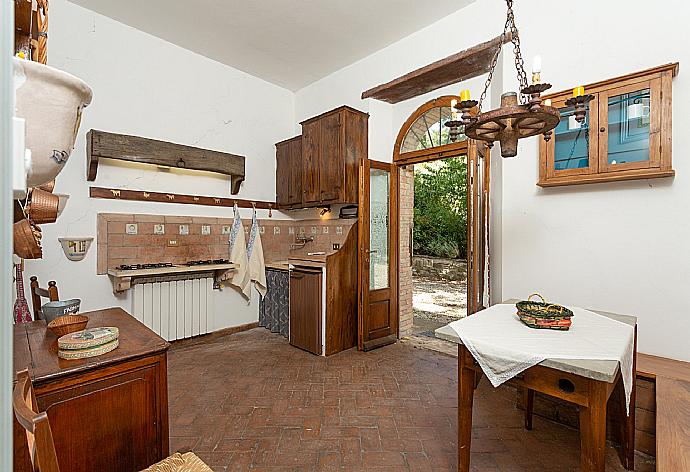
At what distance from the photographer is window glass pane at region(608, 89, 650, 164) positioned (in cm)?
228

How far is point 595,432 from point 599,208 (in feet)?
5.61

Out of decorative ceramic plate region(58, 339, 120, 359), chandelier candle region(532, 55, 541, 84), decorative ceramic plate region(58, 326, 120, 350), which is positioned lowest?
decorative ceramic plate region(58, 339, 120, 359)

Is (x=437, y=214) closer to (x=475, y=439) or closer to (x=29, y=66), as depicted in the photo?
(x=475, y=439)

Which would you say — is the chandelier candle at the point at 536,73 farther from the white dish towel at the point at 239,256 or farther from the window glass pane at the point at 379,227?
the white dish towel at the point at 239,256

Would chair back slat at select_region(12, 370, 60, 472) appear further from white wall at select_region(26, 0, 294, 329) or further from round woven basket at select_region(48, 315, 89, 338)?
white wall at select_region(26, 0, 294, 329)

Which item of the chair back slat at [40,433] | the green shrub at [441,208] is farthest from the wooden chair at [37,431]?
the green shrub at [441,208]

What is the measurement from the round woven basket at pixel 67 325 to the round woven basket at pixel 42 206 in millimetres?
559

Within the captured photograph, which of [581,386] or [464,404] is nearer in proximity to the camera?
[581,386]

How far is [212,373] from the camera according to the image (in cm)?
336

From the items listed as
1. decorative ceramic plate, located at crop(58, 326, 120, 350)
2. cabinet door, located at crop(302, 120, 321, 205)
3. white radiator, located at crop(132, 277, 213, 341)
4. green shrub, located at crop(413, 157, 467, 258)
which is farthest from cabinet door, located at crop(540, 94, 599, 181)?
green shrub, located at crop(413, 157, 467, 258)

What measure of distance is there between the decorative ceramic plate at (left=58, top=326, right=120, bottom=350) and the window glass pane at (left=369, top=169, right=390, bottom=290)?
2.90 metres

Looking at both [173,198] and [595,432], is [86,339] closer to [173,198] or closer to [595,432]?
[595,432]

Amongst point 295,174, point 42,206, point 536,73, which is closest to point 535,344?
point 536,73

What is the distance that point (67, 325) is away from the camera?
67.8 inches
